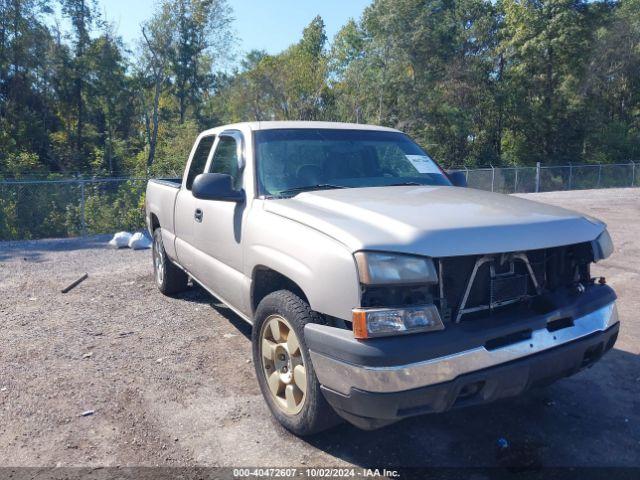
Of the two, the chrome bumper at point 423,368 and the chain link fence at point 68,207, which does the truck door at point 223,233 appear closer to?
the chrome bumper at point 423,368

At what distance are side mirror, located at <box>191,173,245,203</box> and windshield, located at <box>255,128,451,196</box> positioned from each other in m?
0.22

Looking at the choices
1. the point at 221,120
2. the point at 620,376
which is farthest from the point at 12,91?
the point at 620,376

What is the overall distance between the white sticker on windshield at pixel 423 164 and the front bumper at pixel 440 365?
1.88 meters

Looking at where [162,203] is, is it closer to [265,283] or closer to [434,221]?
[265,283]

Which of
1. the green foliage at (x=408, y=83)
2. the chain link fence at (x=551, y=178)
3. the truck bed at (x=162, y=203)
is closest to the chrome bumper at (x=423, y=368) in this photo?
the truck bed at (x=162, y=203)

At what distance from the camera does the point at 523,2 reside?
35.6m

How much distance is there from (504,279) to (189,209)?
10.3ft

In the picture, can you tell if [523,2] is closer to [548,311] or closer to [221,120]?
[221,120]

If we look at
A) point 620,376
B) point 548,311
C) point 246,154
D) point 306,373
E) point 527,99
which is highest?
point 527,99

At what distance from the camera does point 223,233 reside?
168 inches

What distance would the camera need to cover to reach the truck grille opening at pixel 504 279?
9.45ft

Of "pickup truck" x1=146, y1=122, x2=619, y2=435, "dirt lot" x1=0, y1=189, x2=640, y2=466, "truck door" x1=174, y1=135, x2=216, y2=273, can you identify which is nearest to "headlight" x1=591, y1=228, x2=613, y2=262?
"pickup truck" x1=146, y1=122, x2=619, y2=435

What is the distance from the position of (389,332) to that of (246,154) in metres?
2.16

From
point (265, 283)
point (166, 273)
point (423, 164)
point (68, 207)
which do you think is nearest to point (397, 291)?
point (265, 283)
